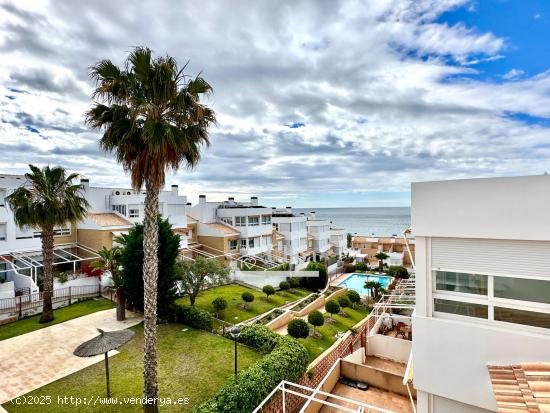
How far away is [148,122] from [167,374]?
10.7 m

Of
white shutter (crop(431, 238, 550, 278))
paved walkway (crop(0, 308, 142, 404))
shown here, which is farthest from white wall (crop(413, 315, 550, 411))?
paved walkway (crop(0, 308, 142, 404))

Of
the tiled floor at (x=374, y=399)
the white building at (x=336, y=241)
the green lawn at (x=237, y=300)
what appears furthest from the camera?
the white building at (x=336, y=241)

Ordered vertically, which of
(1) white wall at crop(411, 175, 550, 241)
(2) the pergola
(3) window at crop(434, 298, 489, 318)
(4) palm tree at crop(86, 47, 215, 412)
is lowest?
(2) the pergola

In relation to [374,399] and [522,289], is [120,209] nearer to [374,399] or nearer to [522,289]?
[374,399]

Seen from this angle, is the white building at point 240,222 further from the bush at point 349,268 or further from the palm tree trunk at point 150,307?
the palm tree trunk at point 150,307

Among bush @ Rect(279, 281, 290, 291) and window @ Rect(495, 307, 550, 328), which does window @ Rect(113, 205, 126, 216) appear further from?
window @ Rect(495, 307, 550, 328)

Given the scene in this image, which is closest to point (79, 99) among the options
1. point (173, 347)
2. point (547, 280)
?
point (173, 347)

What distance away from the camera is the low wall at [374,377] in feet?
44.9

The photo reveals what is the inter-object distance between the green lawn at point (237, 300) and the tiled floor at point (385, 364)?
8.47 m

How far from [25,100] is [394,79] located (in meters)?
21.1

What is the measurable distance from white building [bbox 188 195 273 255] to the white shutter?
33.1 metres

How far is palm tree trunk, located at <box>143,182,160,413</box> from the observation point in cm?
994

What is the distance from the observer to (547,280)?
5449 millimetres

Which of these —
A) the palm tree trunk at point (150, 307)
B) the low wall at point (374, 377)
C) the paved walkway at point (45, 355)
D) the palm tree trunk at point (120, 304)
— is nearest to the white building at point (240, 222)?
the palm tree trunk at point (120, 304)
